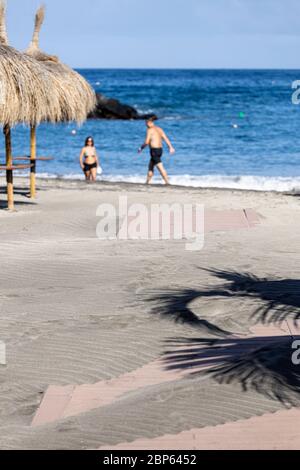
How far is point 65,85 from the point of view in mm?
15656

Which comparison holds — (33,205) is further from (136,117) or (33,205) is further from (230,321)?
(136,117)

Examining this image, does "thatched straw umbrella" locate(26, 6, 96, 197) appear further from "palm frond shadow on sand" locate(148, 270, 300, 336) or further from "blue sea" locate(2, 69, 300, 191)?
"blue sea" locate(2, 69, 300, 191)

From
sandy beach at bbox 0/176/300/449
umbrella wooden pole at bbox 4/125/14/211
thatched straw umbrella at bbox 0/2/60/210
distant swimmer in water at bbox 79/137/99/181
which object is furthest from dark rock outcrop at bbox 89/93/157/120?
sandy beach at bbox 0/176/300/449

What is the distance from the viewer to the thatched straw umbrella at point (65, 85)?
51.0ft

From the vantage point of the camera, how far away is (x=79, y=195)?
1734 centimetres

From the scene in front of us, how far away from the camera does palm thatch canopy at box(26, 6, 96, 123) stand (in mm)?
15555

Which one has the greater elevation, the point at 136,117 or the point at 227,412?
the point at 227,412

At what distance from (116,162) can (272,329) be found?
22119 mm

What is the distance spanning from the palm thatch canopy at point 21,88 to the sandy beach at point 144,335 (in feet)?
5.51

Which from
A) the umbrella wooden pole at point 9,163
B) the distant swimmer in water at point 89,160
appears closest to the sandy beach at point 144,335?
the umbrella wooden pole at point 9,163

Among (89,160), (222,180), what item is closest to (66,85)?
(89,160)

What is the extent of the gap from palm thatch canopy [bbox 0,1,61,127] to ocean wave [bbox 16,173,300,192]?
30.5 feet

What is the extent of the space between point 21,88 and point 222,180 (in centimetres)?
1199
